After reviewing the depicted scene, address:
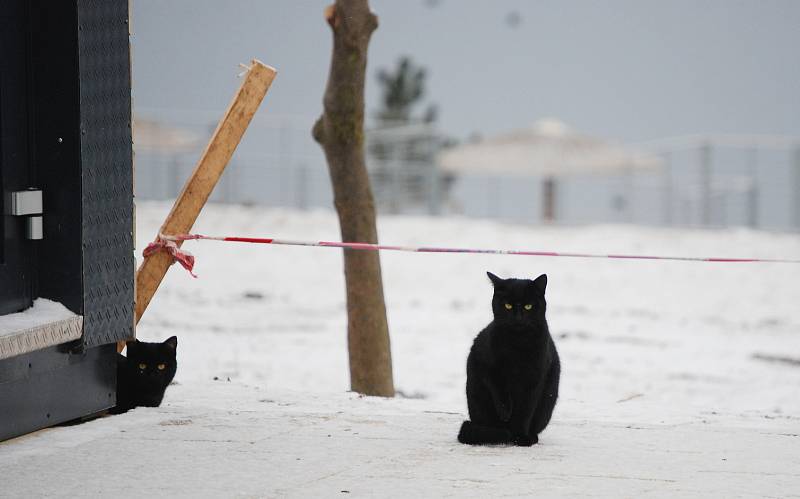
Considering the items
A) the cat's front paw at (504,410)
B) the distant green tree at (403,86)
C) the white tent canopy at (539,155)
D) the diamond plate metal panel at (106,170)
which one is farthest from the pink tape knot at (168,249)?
the distant green tree at (403,86)

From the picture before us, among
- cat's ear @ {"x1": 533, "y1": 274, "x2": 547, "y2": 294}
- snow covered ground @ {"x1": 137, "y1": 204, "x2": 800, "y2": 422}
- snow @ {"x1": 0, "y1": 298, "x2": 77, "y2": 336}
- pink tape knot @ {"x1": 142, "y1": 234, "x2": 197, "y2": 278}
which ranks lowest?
snow covered ground @ {"x1": 137, "y1": 204, "x2": 800, "y2": 422}

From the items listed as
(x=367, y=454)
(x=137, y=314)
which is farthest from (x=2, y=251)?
(x=367, y=454)

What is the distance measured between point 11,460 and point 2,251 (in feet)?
2.75

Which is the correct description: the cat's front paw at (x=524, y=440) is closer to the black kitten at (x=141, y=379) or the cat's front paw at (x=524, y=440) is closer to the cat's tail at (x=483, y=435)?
the cat's tail at (x=483, y=435)

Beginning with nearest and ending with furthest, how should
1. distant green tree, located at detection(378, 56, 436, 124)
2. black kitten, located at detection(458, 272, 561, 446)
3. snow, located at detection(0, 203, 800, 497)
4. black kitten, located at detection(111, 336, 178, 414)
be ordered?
snow, located at detection(0, 203, 800, 497), black kitten, located at detection(458, 272, 561, 446), black kitten, located at detection(111, 336, 178, 414), distant green tree, located at detection(378, 56, 436, 124)

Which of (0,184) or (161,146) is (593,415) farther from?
(161,146)

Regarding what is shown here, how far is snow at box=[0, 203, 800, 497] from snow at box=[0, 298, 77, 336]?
1.47ft

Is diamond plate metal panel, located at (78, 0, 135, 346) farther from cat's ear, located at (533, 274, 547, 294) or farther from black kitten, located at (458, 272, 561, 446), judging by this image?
cat's ear, located at (533, 274, 547, 294)

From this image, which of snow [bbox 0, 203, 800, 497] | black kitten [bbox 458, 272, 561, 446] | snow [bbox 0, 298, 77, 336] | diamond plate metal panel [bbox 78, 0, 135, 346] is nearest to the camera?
snow [bbox 0, 203, 800, 497]

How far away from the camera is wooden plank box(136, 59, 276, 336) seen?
509 centimetres

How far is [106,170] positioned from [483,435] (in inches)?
75.6

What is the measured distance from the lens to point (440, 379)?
7.81 meters

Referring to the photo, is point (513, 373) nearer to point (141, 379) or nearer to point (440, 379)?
point (141, 379)

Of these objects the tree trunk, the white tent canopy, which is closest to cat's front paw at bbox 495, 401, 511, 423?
the tree trunk
